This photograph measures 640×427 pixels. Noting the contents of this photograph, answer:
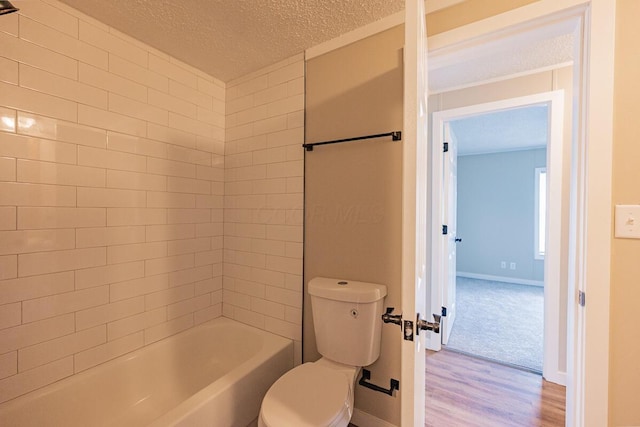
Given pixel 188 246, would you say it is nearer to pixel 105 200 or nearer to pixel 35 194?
pixel 105 200

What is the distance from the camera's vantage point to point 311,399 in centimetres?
122

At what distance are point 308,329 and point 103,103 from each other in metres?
1.75

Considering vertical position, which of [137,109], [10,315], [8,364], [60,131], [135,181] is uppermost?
[137,109]

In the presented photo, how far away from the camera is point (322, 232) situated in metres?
1.75

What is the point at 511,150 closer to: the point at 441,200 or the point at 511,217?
the point at 511,217

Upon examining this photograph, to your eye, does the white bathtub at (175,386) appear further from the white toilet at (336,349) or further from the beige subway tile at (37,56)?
the beige subway tile at (37,56)

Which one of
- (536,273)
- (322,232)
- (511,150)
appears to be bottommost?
(536,273)

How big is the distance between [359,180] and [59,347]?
5.75 ft

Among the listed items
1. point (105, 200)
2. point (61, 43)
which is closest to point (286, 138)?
point (105, 200)

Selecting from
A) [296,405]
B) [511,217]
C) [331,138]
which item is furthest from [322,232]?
[511,217]

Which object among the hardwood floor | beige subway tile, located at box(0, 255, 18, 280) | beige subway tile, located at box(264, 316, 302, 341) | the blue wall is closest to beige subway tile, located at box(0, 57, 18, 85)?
beige subway tile, located at box(0, 255, 18, 280)

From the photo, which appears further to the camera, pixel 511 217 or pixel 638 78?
pixel 511 217

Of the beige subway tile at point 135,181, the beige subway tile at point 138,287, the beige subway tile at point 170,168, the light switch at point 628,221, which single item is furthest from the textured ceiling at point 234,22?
the beige subway tile at point 138,287

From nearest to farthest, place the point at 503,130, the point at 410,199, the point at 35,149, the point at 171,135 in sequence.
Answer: the point at 410,199 < the point at 35,149 < the point at 171,135 < the point at 503,130
